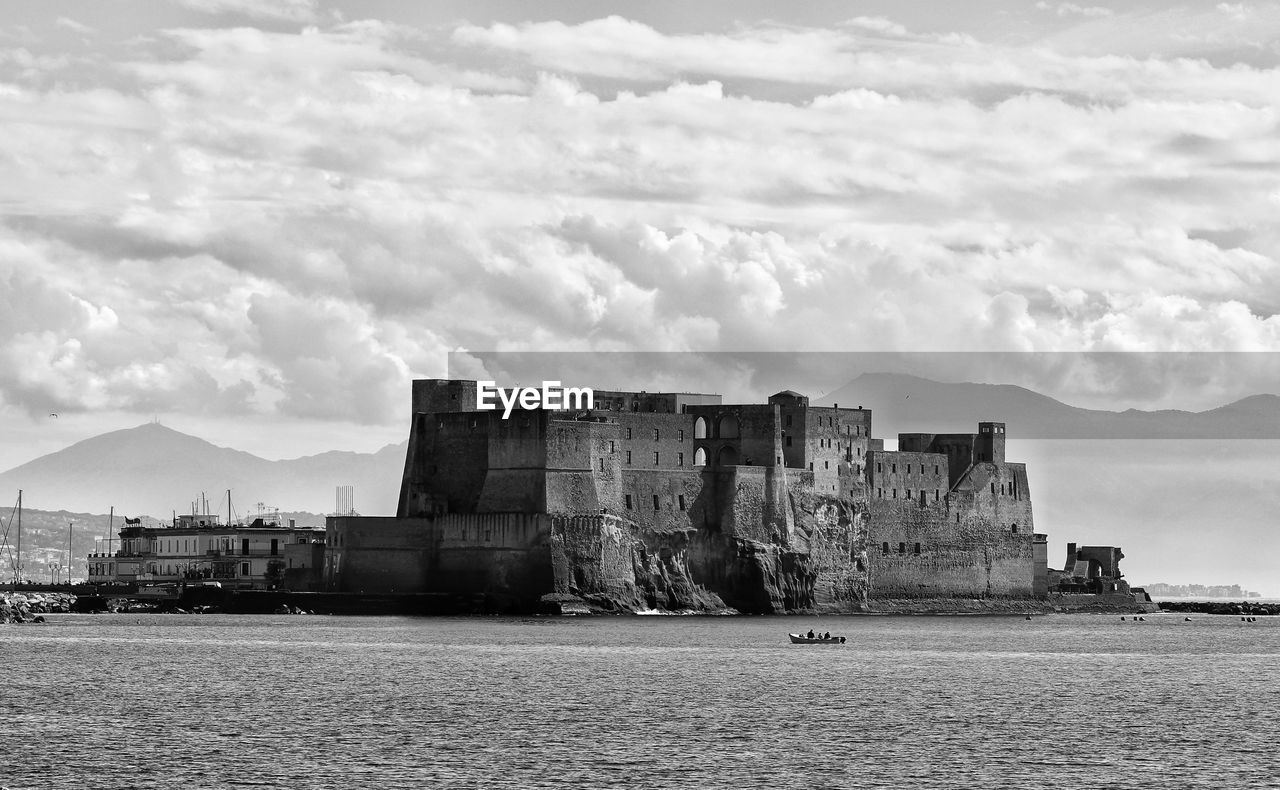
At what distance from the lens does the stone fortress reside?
137 m

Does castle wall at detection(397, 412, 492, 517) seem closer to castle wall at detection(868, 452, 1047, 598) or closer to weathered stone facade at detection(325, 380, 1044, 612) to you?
weathered stone facade at detection(325, 380, 1044, 612)

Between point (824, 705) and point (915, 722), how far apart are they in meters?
5.99

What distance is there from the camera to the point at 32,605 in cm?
15262

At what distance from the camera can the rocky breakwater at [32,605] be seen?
13825 cm

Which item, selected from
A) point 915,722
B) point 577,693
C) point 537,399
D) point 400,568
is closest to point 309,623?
point 400,568

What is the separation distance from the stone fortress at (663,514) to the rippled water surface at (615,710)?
14635mm

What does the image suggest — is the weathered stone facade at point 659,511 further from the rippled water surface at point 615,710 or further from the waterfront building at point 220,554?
the rippled water surface at point 615,710

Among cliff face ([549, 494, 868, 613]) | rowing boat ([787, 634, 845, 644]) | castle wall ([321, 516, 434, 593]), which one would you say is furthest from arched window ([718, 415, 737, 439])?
rowing boat ([787, 634, 845, 644])

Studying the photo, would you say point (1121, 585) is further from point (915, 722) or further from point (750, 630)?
point (915, 722)

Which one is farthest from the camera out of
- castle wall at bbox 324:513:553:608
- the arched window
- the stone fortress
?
the arched window

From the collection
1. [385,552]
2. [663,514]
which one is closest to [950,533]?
[663,514]

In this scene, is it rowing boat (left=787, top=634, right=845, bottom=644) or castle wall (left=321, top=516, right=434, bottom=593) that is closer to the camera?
rowing boat (left=787, top=634, right=845, bottom=644)

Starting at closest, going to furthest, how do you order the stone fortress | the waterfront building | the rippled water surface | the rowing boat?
1. the rippled water surface
2. the rowing boat
3. the stone fortress
4. the waterfront building

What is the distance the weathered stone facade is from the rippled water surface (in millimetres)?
14850
